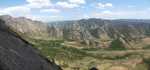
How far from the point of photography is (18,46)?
12.8 meters

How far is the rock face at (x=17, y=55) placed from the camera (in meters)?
Result: 9.93

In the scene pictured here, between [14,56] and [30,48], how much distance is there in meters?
2.52

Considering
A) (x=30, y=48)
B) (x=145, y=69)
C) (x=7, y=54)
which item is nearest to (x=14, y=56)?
(x=7, y=54)

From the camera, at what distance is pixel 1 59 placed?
9.43 meters

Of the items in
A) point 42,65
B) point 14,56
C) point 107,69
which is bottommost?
point 107,69

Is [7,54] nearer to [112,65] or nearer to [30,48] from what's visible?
[30,48]

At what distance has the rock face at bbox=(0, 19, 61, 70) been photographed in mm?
9934

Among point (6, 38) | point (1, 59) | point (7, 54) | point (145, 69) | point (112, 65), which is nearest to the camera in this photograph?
point (1, 59)

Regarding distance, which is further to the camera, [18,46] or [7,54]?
[18,46]

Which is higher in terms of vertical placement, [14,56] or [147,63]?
[14,56]

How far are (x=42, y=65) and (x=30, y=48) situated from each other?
4.27ft

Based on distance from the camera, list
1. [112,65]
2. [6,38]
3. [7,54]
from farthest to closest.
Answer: [112,65] < [6,38] < [7,54]

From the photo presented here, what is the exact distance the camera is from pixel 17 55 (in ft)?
36.6

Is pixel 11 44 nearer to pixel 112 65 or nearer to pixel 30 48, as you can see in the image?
pixel 30 48
